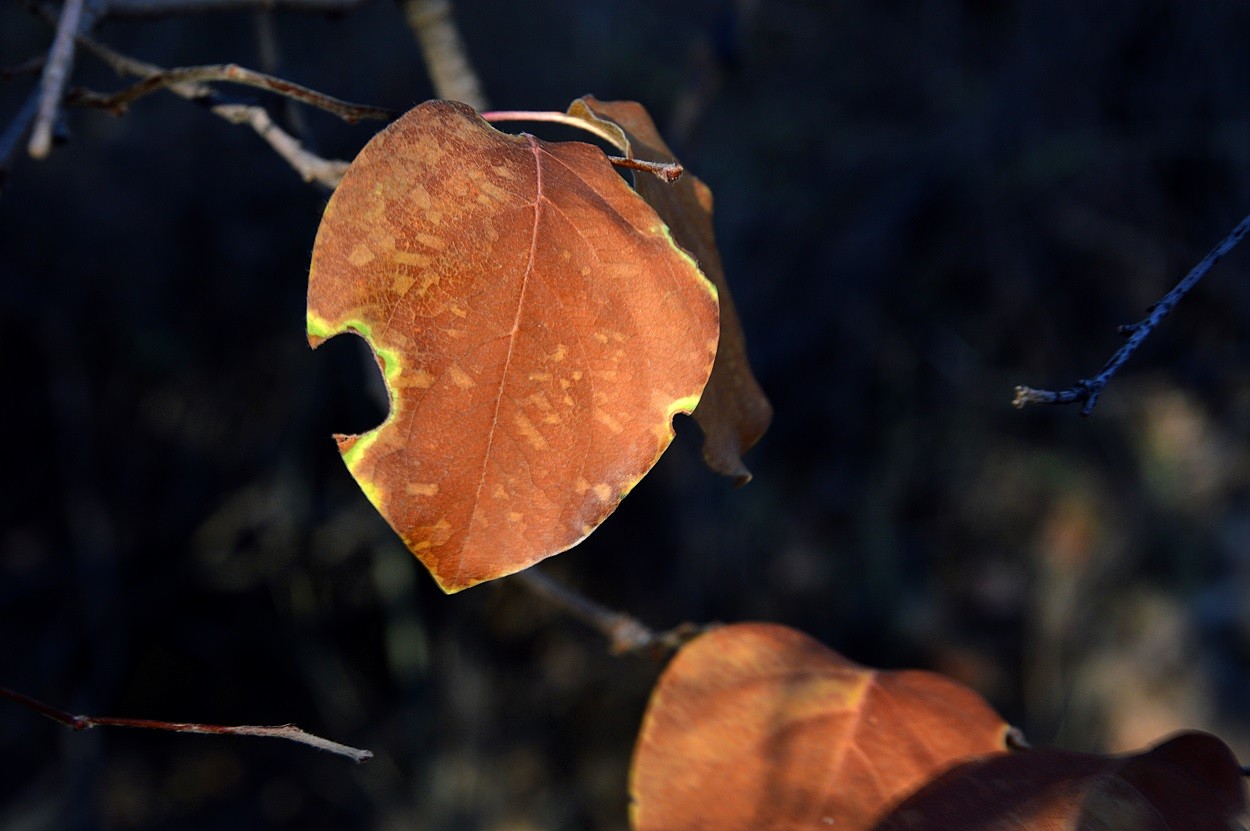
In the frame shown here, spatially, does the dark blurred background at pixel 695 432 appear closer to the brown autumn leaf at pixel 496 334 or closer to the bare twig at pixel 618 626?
the bare twig at pixel 618 626

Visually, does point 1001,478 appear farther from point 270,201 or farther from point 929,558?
point 270,201

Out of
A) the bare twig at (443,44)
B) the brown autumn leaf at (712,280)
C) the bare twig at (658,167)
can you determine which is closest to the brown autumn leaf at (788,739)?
the brown autumn leaf at (712,280)

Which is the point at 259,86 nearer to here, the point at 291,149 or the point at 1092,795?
the point at 291,149

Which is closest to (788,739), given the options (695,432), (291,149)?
(291,149)

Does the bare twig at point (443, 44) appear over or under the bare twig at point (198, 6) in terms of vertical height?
under

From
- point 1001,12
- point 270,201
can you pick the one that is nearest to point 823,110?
point 1001,12

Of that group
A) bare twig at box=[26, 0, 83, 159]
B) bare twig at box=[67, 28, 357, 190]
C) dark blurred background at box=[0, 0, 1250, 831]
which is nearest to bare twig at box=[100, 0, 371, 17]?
bare twig at box=[67, 28, 357, 190]
